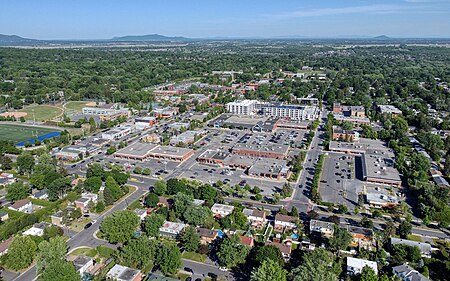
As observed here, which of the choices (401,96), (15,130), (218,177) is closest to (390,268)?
(218,177)

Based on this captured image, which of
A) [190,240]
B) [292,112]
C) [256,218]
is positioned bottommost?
[256,218]

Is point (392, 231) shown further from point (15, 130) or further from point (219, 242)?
point (15, 130)

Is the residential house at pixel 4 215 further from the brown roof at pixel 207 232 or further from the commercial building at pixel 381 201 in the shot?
the commercial building at pixel 381 201

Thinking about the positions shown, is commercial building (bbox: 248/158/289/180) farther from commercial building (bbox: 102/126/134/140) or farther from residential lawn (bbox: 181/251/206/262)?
commercial building (bbox: 102/126/134/140)

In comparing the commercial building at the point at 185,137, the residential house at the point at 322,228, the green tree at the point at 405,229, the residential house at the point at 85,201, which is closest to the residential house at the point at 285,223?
the residential house at the point at 322,228

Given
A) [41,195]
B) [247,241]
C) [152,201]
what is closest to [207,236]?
[247,241]

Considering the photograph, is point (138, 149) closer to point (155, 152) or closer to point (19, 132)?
point (155, 152)
